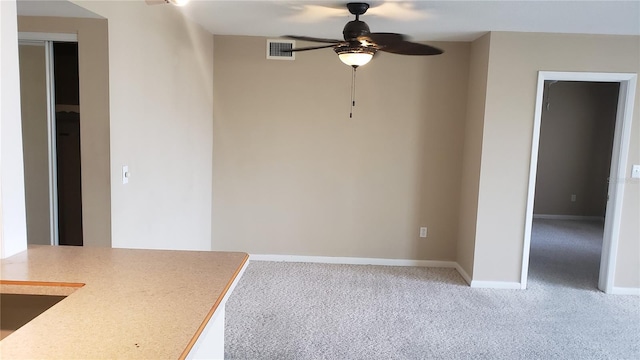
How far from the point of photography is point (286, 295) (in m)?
3.61

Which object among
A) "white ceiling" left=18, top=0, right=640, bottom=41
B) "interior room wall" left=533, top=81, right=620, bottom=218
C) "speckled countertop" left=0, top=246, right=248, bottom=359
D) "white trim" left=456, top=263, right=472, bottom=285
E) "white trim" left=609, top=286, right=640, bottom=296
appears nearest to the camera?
"speckled countertop" left=0, top=246, right=248, bottom=359

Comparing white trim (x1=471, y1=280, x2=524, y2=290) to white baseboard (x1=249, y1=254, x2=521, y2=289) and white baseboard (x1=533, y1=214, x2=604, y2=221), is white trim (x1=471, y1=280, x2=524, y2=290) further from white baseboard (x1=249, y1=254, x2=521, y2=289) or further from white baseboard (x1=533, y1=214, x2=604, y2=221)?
white baseboard (x1=533, y1=214, x2=604, y2=221)

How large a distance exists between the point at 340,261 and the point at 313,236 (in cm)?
41

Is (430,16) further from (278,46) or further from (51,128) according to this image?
(51,128)

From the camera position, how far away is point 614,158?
149 inches

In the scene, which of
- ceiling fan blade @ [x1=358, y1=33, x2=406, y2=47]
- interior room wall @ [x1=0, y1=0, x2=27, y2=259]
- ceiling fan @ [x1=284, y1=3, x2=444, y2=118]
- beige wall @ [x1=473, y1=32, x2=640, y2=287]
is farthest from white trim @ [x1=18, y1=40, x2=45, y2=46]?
beige wall @ [x1=473, y1=32, x2=640, y2=287]

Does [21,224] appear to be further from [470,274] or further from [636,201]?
[636,201]

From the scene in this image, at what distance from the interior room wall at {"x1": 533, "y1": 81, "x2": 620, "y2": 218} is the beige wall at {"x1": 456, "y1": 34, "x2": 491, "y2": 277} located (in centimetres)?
338

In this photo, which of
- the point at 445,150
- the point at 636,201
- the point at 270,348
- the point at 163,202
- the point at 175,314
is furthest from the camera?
the point at 445,150

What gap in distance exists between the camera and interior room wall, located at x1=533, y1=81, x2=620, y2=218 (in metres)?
6.75

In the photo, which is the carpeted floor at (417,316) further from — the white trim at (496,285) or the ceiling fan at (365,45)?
the ceiling fan at (365,45)

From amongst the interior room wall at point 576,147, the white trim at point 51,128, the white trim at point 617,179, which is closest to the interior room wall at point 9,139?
the white trim at point 51,128

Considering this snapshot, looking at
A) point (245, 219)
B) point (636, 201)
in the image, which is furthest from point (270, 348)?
point (636, 201)

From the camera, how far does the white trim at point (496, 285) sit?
390cm
